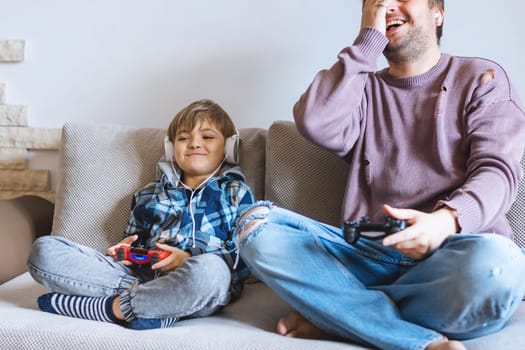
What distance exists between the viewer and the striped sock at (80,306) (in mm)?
1263

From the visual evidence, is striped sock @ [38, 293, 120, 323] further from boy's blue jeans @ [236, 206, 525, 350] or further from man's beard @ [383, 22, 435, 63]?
man's beard @ [383, 22, 435, 63]

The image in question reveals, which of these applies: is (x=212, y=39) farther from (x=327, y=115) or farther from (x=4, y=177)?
(x=4, y=177)

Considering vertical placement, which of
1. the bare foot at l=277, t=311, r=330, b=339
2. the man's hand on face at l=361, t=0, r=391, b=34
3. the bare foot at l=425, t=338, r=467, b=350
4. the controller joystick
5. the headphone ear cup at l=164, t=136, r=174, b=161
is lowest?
the bare foot at l=277, t=311, r=330, b=339

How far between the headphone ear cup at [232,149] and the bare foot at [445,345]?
2.52ft

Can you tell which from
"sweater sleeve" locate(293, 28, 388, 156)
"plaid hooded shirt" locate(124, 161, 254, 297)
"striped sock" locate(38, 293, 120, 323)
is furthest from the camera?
"plaid hooded shirt" locate(124, 161, 254, 297)

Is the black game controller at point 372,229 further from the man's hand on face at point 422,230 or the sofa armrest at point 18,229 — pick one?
the sofa armrest at point 18,229

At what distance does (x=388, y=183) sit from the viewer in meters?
1.37

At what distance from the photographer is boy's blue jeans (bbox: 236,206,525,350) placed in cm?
104

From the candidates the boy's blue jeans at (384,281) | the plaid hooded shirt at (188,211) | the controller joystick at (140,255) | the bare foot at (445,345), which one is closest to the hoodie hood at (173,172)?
the plaid hooded shirt at (188,211)

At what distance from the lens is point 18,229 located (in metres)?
1.61

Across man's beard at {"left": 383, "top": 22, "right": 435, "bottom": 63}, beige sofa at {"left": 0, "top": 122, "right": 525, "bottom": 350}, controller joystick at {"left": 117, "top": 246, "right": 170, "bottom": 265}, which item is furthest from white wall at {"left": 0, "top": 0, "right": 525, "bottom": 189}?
controller joystick at {"left": 117, "top": 246, "right": 170, "bottom": 265}

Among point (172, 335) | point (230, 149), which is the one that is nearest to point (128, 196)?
point (230, 149)

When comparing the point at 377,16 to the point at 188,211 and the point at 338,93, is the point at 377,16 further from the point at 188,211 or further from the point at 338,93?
the point at 188,211

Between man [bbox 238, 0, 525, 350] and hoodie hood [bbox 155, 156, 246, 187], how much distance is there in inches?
11.8
